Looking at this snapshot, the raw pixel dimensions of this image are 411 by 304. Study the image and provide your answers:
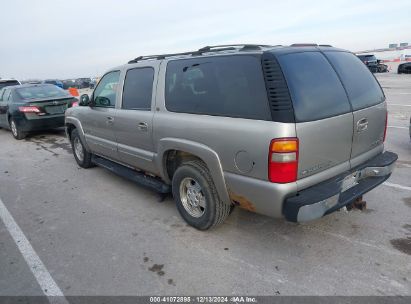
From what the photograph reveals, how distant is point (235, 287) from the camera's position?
2.74 metres

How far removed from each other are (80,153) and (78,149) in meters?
0.14

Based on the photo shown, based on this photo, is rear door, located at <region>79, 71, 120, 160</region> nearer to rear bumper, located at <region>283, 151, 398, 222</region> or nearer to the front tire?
the front tire

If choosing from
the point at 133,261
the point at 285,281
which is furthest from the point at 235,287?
the point at 133,261

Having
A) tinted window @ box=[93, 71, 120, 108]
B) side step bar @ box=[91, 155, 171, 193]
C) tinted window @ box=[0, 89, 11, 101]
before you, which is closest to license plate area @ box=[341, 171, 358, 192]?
side step bar @ box=[91, 155, 171, 193]

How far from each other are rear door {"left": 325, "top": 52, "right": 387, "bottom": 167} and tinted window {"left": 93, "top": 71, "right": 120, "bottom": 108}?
2.95 m

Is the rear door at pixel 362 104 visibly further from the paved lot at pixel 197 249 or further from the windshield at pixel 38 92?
the windshield at pixel 38 92

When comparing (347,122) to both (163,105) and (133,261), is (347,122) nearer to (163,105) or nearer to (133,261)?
(163,105)

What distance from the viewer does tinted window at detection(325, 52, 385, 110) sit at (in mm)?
3199

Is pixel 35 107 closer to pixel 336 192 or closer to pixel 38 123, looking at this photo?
pixel 38 123

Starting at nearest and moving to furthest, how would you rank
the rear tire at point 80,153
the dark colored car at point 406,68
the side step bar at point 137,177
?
the side step bar at point 137,177, the rear tire at point 80,153, the dark colored car at point 406,68

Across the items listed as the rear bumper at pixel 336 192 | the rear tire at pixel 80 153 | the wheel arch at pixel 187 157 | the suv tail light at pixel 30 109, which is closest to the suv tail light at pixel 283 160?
the rear bumper at pixel 336 192

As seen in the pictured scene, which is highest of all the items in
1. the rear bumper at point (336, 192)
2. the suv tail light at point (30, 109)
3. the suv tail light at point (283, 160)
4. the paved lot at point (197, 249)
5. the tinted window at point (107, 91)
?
the tinted window at point (107, 91)

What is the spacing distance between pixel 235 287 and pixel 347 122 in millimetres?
1784

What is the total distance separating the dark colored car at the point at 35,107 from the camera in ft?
29.5
